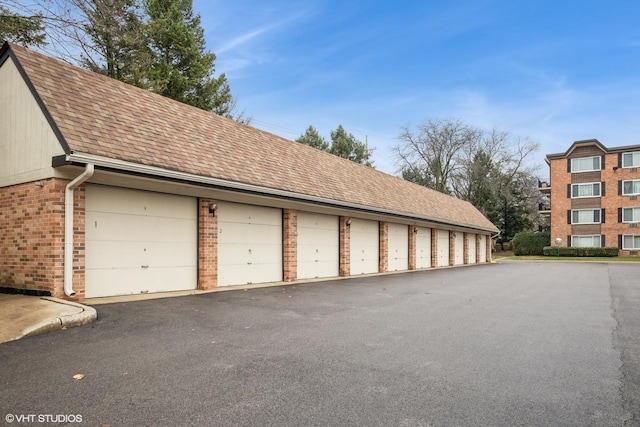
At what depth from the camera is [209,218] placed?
10297 millimetres

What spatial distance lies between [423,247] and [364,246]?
6.73 meters

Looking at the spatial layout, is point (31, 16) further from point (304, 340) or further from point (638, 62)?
point (638, 62)

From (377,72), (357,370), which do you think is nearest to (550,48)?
(377,72)

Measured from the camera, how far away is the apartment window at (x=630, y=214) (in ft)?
124

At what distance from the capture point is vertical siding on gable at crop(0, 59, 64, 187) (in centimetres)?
761

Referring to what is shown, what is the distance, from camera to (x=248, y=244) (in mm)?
11680

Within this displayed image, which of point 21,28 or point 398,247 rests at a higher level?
point 21,28

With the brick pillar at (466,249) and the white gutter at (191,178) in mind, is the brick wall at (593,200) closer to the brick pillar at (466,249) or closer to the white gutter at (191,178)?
the brick pillar at (466,249)

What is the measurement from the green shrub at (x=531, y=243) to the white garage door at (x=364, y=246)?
33.0 m

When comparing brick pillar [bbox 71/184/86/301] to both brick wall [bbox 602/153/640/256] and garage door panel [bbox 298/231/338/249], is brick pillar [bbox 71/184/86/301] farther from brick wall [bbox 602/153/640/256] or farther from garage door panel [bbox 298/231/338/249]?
brick wall [bbox 602/153/640/256]

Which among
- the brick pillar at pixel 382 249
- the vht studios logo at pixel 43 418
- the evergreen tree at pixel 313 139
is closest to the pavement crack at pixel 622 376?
the vht studios logo at pixel 43 418

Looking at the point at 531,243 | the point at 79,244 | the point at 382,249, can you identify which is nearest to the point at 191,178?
the point at 79,244

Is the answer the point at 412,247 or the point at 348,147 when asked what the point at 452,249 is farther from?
the point at 348,147

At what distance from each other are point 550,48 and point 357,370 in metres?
21.7
